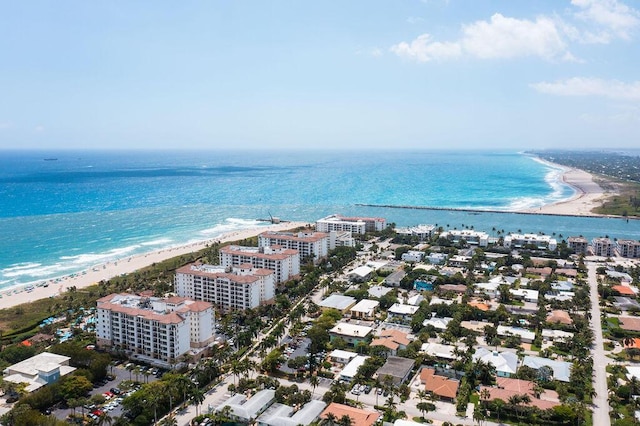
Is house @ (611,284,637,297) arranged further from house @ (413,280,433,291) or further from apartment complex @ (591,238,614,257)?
house @ (413,280,433,291)

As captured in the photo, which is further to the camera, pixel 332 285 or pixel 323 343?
pixel 332 285

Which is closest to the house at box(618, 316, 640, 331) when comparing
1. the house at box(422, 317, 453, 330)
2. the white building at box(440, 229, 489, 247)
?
the house at box(422, 317, 453, 330)

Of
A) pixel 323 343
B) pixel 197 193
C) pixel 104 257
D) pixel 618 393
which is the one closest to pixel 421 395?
pixel 323 343

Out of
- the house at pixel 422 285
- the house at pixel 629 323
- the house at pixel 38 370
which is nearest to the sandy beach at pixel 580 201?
the house at pixel 422 285

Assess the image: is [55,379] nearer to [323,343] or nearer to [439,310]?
[323,343]

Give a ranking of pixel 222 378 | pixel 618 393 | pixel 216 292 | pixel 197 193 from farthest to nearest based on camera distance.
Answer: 1. pixel 197 193
2. pixel 216 292
3. pixel 222 378
4. pixel 618 393

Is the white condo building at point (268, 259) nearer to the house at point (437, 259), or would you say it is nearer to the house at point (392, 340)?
the house at point (392, 340)
